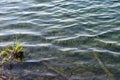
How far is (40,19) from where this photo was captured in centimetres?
992

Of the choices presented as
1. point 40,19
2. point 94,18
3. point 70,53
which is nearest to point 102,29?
point 94,18

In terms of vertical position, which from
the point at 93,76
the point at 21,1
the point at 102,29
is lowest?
the point at 93,76

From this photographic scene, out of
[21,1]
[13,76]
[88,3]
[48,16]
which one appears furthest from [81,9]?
[13,76]

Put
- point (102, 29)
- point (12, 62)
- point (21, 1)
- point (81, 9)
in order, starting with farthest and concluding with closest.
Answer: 1. point (21, 1)
2. point (81, 9)
3. point (102, 29)
4. point (12, 62)

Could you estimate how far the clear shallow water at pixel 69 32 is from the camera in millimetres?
7146

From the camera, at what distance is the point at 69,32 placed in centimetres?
887

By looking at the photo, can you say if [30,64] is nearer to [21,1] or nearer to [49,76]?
[49,76]

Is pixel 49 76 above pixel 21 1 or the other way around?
the other way around

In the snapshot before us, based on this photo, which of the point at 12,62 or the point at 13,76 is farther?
the point at 12,62

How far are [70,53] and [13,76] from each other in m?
1.94

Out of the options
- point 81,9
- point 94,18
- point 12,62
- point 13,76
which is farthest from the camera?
point 81,9

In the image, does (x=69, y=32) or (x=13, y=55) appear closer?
(x=13, y=55)

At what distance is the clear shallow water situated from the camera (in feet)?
23.4

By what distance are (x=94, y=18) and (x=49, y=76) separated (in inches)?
152
